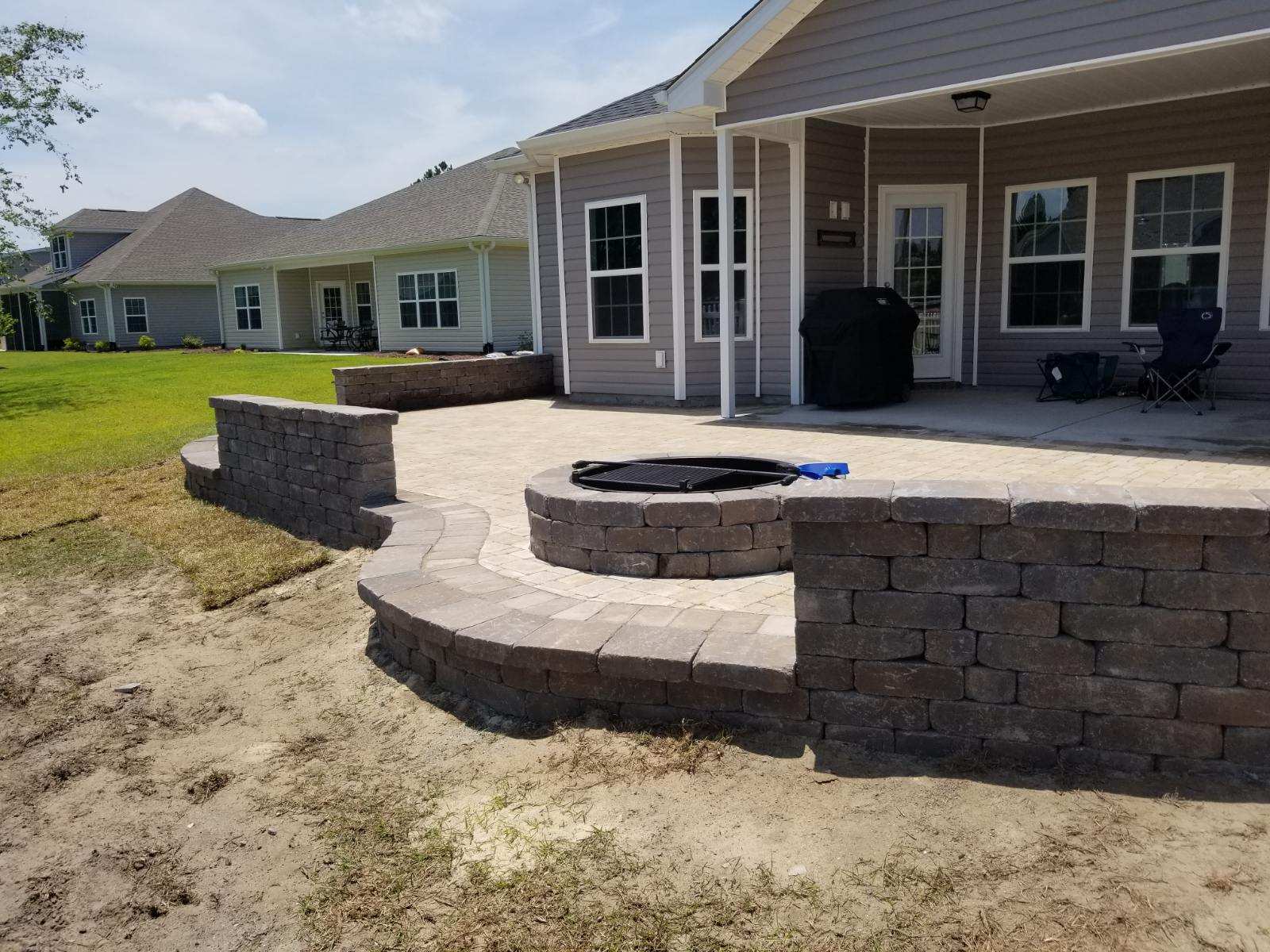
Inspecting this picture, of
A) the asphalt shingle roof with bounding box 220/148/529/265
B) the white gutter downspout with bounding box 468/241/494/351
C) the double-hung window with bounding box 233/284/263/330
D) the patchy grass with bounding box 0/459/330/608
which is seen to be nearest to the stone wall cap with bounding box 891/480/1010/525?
the patchy grass with bounding box 0/459/330/608

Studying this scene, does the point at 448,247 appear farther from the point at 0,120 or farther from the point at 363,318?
the point at 0,120

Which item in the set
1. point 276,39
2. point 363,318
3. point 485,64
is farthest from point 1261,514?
point 363,318

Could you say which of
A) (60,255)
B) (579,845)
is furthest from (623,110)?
(60,255)

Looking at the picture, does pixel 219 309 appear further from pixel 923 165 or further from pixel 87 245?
pixel 923 165

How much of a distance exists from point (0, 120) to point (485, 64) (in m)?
11.0

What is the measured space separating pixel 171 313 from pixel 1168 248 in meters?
32.1

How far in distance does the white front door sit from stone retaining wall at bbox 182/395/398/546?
6979 millimetres

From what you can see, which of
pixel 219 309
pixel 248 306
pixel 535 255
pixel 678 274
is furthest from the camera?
pixel 219 309

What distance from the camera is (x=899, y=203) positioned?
11.2 metres

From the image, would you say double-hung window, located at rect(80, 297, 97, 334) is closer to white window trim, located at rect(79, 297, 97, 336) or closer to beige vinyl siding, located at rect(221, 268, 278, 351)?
white window trim, located at rect(79, 297, 97, 336)

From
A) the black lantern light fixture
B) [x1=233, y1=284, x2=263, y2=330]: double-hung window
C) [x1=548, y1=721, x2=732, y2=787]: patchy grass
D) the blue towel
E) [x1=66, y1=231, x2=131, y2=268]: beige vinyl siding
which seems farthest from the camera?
[x1=66, y1=231, x2=131, y2=268]: beige vinyl siding

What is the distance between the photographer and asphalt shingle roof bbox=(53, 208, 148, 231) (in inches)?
1453

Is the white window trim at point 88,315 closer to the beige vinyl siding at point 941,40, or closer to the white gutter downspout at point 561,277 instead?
the white gutter downspout at point 561,277

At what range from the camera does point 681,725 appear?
141 inches
